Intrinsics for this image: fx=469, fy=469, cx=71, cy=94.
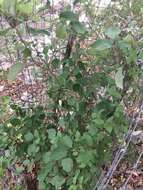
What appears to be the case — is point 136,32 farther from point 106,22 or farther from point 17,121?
point 17,121

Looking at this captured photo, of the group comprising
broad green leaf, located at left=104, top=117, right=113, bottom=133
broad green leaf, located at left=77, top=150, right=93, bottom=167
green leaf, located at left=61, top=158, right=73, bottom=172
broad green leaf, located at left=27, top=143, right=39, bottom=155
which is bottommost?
broad green leaf, located at left=27, top=143, right=39, bottom=155

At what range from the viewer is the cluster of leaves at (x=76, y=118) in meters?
1.80

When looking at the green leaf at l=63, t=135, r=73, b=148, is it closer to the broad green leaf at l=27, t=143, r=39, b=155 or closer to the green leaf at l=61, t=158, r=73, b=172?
the green leaf at l=61, t=158, r=73, b=172

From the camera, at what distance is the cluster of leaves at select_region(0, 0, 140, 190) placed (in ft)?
5.89

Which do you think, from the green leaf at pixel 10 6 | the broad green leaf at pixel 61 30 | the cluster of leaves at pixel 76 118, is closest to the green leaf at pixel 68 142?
the cluster of leaves at pixel 76 118

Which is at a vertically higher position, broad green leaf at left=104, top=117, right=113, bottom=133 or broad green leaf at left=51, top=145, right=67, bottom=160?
broad green leaf at left=104, top=117, right=113, bottom=133

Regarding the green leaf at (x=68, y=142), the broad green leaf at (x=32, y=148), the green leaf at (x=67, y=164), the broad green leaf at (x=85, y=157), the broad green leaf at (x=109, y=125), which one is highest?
the broad green leaf at (x=109, y=125)

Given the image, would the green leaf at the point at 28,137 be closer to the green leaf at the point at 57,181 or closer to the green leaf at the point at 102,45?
the green leaf at the point at 57,181

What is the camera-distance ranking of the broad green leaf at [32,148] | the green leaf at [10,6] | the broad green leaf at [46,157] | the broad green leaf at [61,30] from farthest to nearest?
the broad green leaf at [32,148] → the broad green leaf at [46,157] → the broad green leaf at [61,30] → the green leaf at [10,6]

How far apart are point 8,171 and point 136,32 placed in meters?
1.03

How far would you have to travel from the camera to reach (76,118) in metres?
2.07

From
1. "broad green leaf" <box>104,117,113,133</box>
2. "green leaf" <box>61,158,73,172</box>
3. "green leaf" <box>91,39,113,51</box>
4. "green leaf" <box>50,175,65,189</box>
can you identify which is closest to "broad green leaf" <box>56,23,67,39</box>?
"green leaf" <box>91,39,113,51</box>

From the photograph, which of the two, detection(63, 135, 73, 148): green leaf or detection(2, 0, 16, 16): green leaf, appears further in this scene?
detection(63, 135, 73, 148): green leaf

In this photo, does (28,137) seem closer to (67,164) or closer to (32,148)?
(32,148)
